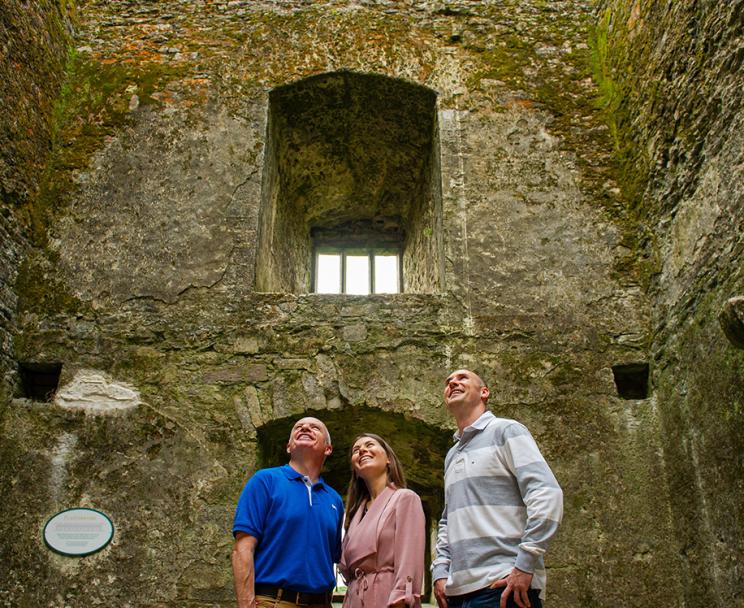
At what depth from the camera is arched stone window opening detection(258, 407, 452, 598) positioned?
15.0 ft

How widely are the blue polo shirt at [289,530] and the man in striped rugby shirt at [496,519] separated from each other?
470 millimetres

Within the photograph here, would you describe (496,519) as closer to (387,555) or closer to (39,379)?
(387,555)

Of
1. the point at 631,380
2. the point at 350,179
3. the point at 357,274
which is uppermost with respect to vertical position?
the point at 350,179

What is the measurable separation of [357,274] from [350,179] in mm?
917

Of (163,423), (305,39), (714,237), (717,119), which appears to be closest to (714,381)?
(714,237)

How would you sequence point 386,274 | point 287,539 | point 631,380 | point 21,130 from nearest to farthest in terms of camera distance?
point 287,539 < point 631,380 < point 21,130 < point 386,274

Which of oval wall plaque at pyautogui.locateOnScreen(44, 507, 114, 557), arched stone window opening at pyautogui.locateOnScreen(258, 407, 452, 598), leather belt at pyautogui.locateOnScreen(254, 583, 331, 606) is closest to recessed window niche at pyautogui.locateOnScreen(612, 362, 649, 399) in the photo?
arched stone window opening at pyautogui.locateOnScreen(258, 407, 452, 598)

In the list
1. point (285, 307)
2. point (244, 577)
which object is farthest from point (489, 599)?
point (285, 307)

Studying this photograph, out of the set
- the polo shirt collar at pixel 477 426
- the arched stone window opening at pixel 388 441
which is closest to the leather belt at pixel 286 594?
the polo shirt collar at pixel 477 426

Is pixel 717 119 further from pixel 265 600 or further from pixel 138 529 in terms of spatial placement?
pixel 138 529

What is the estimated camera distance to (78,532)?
4137 millimetres

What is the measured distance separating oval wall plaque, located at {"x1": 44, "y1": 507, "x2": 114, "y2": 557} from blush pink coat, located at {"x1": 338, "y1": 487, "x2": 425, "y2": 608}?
6.54ft

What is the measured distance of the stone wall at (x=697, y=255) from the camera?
359 cm

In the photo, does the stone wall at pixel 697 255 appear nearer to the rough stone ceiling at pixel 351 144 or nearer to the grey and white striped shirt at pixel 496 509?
the grey and white striped shirt at pixel 496 509
